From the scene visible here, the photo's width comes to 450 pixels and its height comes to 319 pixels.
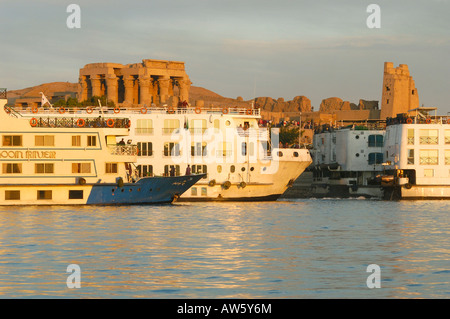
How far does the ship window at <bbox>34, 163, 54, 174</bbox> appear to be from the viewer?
5428 cm

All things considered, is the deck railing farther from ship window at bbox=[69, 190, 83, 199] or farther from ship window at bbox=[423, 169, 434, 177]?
ship window at bbox=[423, 169, 434, 177]

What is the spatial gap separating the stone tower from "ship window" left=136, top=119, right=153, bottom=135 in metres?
106

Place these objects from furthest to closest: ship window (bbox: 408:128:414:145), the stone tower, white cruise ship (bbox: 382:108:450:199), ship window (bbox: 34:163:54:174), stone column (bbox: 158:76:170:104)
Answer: the stone tower, stone column (bbox: 158:76:170:104), ship window (bbox: 408:128:414:145), white cruise ship (bbox: 382:108:450:199), ship window (bbox: 34:163:54:174)

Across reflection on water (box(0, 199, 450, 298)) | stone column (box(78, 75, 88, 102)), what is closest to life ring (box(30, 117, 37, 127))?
reflection on water (box(0, 199, 450, 298))

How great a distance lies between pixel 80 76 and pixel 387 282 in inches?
5751

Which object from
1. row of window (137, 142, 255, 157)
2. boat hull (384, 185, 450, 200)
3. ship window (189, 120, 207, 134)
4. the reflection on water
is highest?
ship window (189, 120, 207, 134)

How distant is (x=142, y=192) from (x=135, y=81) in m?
107

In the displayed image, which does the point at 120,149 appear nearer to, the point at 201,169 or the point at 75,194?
the point at 75,194

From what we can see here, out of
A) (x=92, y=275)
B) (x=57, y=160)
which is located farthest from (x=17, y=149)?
(x=92, y=275)

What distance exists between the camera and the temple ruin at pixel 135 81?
152625mm

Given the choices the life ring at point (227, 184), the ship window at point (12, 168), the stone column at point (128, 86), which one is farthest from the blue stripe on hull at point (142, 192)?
the stone column at point (128, 86)

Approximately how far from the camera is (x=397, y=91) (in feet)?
538

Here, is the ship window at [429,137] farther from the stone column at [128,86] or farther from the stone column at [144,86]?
the stone column at [128,86]

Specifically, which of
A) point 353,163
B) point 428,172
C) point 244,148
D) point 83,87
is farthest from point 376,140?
point 83,87
